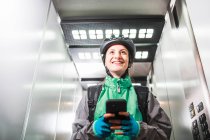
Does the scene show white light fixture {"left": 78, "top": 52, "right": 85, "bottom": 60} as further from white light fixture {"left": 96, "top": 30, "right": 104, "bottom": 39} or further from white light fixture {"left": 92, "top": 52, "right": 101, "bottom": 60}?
white light fixture {"left": 96, "top": 30, "right": 104, "bottom": 39}

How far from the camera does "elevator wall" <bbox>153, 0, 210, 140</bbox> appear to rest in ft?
6.37

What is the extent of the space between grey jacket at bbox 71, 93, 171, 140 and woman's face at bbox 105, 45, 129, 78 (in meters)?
0.34

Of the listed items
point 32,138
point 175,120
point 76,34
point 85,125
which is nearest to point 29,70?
point 32,138

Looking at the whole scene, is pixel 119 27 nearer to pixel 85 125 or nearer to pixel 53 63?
pixel 53 63

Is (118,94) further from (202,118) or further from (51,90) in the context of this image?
(51,90)

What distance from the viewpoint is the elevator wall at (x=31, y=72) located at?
1.71 m

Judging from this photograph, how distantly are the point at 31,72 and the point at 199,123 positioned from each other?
1.61m

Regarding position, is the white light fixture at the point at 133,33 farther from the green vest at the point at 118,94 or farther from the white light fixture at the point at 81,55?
the green vest at the point at 118,94

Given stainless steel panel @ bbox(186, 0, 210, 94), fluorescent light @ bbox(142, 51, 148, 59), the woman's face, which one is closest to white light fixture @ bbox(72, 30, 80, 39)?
fluorescent light @ bbox(142, 51, 148, 59)

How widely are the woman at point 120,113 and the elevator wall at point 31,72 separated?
0.50 m

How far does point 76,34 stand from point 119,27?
669mm

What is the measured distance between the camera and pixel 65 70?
142 inches

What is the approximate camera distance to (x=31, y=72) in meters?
2.19

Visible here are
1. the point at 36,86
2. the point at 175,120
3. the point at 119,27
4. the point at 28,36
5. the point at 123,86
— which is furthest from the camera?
the point at 119,27
